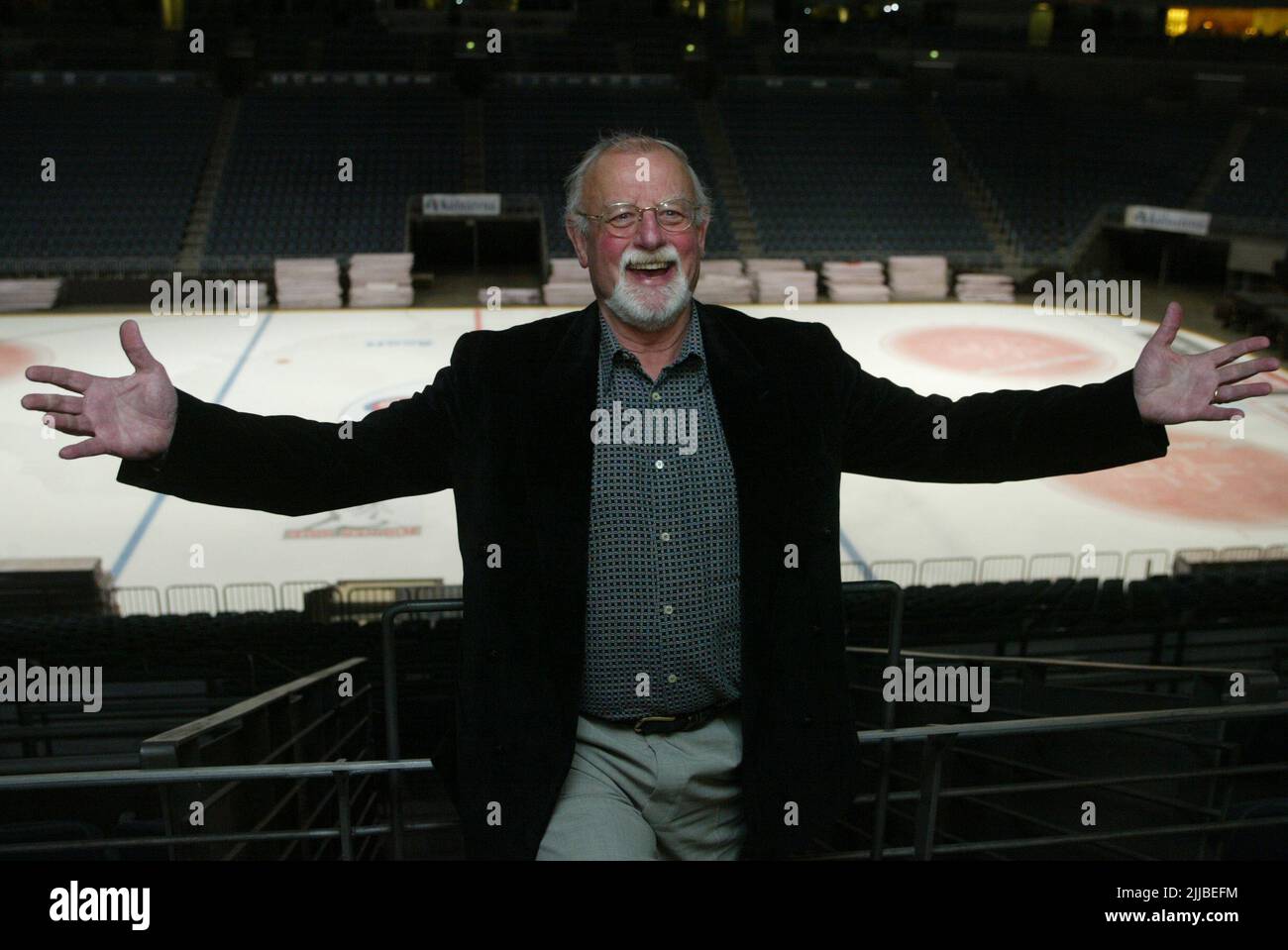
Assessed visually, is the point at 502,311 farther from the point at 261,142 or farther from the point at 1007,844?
the point at 1007,844

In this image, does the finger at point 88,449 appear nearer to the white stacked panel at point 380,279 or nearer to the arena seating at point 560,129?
the white stacked panel at point 380,279

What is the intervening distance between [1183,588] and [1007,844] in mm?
6708

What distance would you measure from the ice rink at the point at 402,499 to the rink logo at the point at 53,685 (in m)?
3.36

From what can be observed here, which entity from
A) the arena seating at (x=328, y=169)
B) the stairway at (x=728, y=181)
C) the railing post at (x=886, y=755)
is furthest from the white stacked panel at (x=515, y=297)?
the railing post at (x=886, y=755)

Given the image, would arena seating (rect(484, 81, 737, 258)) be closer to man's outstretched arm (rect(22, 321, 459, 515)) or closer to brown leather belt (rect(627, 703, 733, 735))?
man's outstretched arm (rect(22, 321, 459, 515))

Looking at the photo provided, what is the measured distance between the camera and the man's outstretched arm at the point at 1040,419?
271cm

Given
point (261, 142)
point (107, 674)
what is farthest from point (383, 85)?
point (107, 674)

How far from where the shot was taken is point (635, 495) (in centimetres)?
257

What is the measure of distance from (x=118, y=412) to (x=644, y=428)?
1118 millimetres

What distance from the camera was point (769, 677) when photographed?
256cm

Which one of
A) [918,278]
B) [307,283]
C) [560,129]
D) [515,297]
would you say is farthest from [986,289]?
[307,283]

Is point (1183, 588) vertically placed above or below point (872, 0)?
below

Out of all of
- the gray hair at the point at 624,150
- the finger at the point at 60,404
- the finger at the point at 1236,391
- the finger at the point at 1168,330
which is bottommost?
the finger at the point at 1236,391
